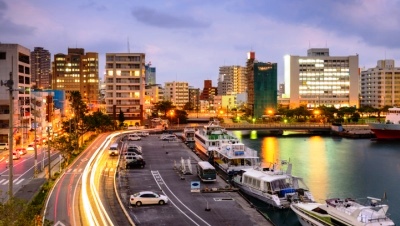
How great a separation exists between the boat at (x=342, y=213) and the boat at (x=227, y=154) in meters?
19.4

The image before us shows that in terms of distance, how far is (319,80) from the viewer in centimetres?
19462

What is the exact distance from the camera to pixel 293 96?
642 ft

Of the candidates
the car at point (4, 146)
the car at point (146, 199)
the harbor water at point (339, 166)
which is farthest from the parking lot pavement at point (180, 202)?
the car at point (4, 146)

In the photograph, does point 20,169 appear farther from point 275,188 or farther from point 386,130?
point 386,130

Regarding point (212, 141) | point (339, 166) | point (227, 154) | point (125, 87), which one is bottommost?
point (339, 166)

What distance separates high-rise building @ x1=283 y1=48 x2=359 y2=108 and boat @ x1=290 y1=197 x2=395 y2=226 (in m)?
165

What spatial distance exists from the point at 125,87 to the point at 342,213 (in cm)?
9763

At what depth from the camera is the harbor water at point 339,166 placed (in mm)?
43906

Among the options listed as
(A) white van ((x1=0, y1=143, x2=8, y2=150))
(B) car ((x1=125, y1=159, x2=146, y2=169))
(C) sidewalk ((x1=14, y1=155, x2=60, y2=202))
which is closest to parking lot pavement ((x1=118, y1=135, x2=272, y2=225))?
(B) car ((x1=125, y1=159, x2=146, y2=169))

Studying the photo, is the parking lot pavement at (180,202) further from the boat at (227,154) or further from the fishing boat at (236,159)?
the boat at (227,154)

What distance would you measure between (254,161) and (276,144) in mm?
41136

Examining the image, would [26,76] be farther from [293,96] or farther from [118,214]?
[293,96]

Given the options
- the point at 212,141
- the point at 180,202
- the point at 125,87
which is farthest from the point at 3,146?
the point at 125,87

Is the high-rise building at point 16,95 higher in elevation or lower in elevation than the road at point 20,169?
higher
